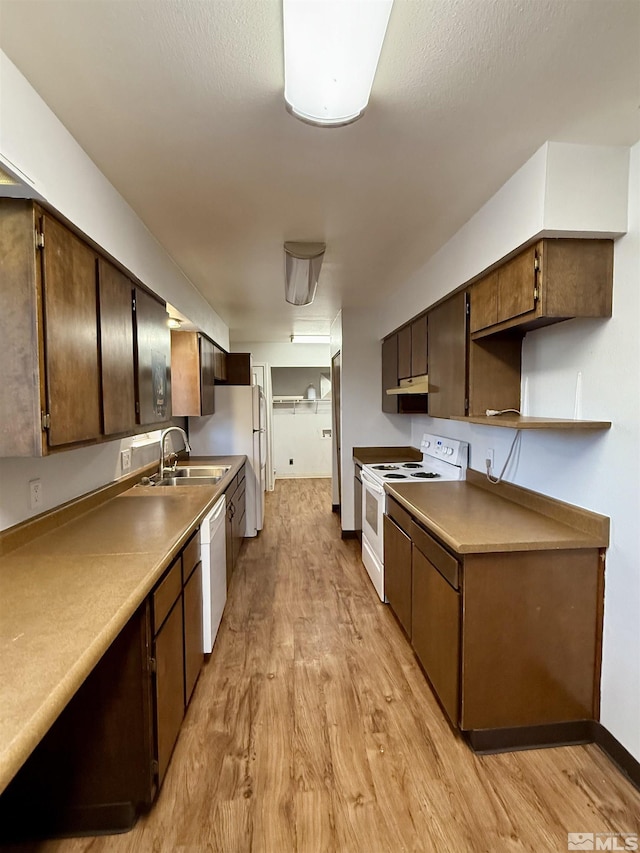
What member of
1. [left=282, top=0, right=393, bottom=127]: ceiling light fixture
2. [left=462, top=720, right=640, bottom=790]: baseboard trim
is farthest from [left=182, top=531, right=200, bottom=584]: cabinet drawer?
[left=282, top=0, right=393, bottom=127]: ceiling light fixture

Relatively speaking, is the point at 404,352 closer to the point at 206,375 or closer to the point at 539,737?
the point at 206,375

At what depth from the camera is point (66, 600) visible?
122 cm

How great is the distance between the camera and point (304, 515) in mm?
5402

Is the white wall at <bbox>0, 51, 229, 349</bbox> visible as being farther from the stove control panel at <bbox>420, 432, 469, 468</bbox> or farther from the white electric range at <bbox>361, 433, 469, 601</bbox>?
the stove control panel at <bbox>420, 432, 469, 468</bbox>

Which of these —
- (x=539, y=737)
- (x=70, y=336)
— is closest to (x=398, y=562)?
(x=539, y=737)

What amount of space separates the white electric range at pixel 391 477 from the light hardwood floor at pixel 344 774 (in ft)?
2.29

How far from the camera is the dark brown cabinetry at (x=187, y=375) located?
11.1 ft

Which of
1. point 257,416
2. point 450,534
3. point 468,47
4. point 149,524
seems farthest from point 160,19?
point 257,416

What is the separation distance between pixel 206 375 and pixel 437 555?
2599 mm

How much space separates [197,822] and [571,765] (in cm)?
146

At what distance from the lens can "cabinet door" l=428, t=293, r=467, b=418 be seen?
2.33 m

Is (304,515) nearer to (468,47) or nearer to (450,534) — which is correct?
(450,534)

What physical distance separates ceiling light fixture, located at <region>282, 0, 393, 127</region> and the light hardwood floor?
7.67 feet

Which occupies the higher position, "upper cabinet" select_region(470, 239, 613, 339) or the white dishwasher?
"upper cabinet" select_region(470, 239, 613, 339)
